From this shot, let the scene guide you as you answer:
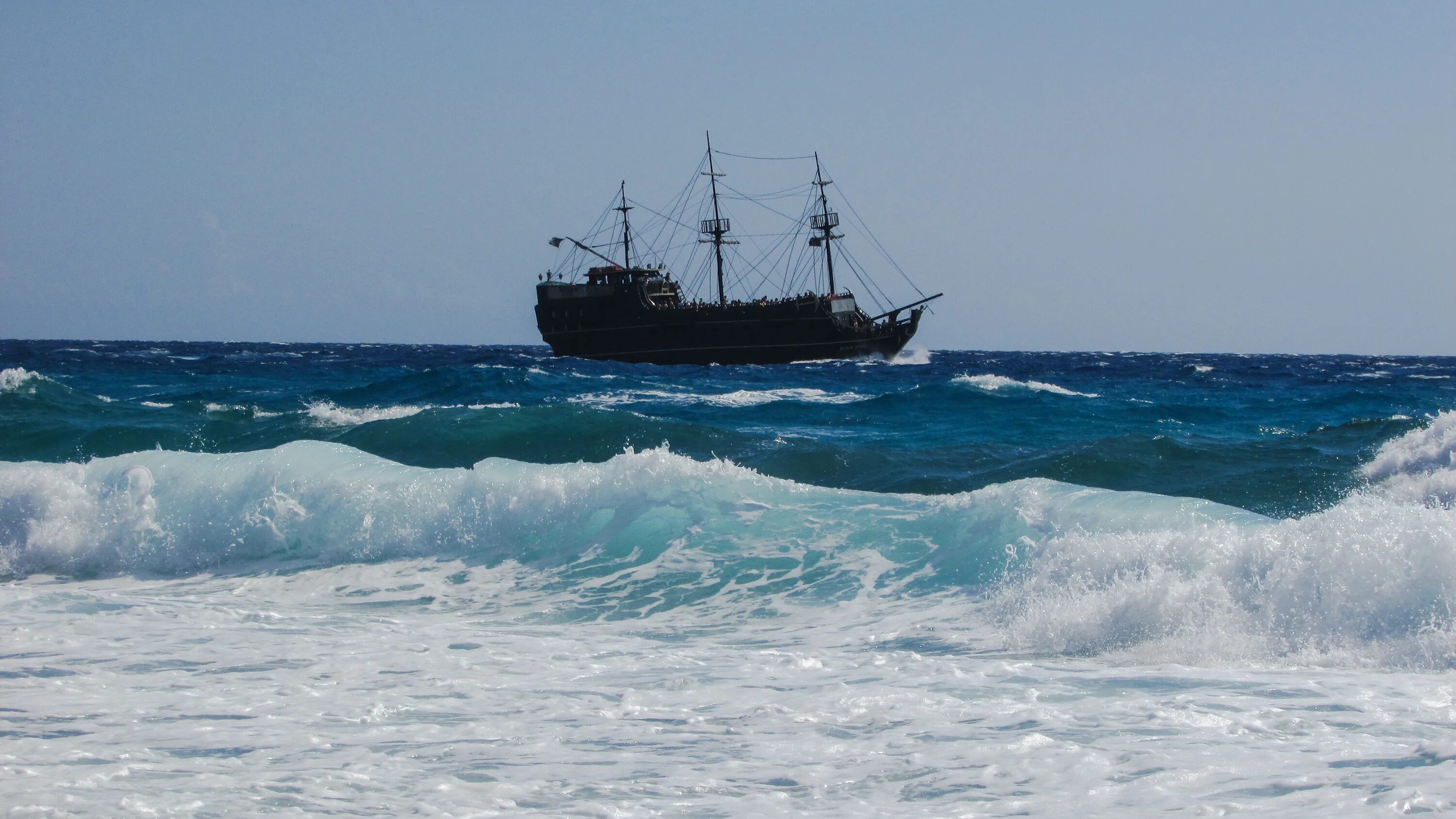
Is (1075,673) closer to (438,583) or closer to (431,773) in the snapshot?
(431,773)

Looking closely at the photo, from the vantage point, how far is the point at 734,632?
24.8ft

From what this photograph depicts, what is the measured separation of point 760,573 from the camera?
9.08m

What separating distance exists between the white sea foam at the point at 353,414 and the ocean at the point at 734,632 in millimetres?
4657

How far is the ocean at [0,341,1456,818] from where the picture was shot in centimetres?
423

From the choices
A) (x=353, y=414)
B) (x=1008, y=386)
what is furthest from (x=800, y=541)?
(x=1008, y=386)

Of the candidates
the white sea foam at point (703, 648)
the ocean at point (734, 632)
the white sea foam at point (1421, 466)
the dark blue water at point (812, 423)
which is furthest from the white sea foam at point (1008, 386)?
the white sea foam at point (703, 648)

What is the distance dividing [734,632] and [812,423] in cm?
1397

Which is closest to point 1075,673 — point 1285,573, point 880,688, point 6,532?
point 880,688

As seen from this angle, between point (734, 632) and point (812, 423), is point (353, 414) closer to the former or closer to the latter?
point (812, 423)

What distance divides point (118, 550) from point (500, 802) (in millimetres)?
8244

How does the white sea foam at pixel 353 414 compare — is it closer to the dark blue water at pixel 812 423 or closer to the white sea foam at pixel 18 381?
the dark blue water at pixel 812 423

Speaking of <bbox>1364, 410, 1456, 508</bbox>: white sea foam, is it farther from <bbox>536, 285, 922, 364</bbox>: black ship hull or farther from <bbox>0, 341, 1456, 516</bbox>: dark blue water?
<bbox>536, 285, 922, 364</bbox>: black ship hull

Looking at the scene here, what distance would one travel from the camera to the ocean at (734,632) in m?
4.23

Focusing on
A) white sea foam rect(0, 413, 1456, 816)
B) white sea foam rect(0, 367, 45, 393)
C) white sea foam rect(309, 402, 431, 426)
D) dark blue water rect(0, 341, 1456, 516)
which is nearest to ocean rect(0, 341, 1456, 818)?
white sea foam rect(0, 413, 1456, 816)
